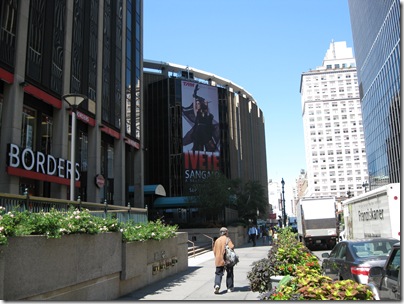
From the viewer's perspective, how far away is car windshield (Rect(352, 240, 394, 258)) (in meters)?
8.61

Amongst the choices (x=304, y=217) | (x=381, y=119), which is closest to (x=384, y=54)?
(x=381, y=119)

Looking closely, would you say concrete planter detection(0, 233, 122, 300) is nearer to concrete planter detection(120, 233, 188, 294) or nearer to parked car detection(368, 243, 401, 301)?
concrete planter detection(120, 233, 188, 294)

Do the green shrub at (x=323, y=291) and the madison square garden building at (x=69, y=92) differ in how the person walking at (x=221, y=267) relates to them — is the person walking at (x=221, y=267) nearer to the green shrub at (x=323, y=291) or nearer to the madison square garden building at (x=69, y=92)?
the madison square garden building at (x=69, y=92)

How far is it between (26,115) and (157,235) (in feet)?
47.3

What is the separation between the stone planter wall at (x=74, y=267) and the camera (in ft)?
20.0

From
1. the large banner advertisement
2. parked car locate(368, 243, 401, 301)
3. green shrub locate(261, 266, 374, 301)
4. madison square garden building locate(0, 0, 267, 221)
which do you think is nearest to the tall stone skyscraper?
the large banner advertisement

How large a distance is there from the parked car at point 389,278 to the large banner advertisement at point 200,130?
57.7 metres

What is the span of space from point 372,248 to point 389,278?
3274mm

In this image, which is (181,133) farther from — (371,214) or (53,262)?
(53,262)

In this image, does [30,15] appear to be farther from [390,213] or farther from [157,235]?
[390,213]

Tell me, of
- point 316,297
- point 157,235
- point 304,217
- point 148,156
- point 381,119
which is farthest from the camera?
point 381,119

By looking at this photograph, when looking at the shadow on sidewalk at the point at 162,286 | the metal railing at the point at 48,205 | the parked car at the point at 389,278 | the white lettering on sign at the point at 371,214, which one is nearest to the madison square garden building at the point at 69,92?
the metal railing at the point at 48,205

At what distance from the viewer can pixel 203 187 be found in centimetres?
4281

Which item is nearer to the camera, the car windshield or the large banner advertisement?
the car windshield
